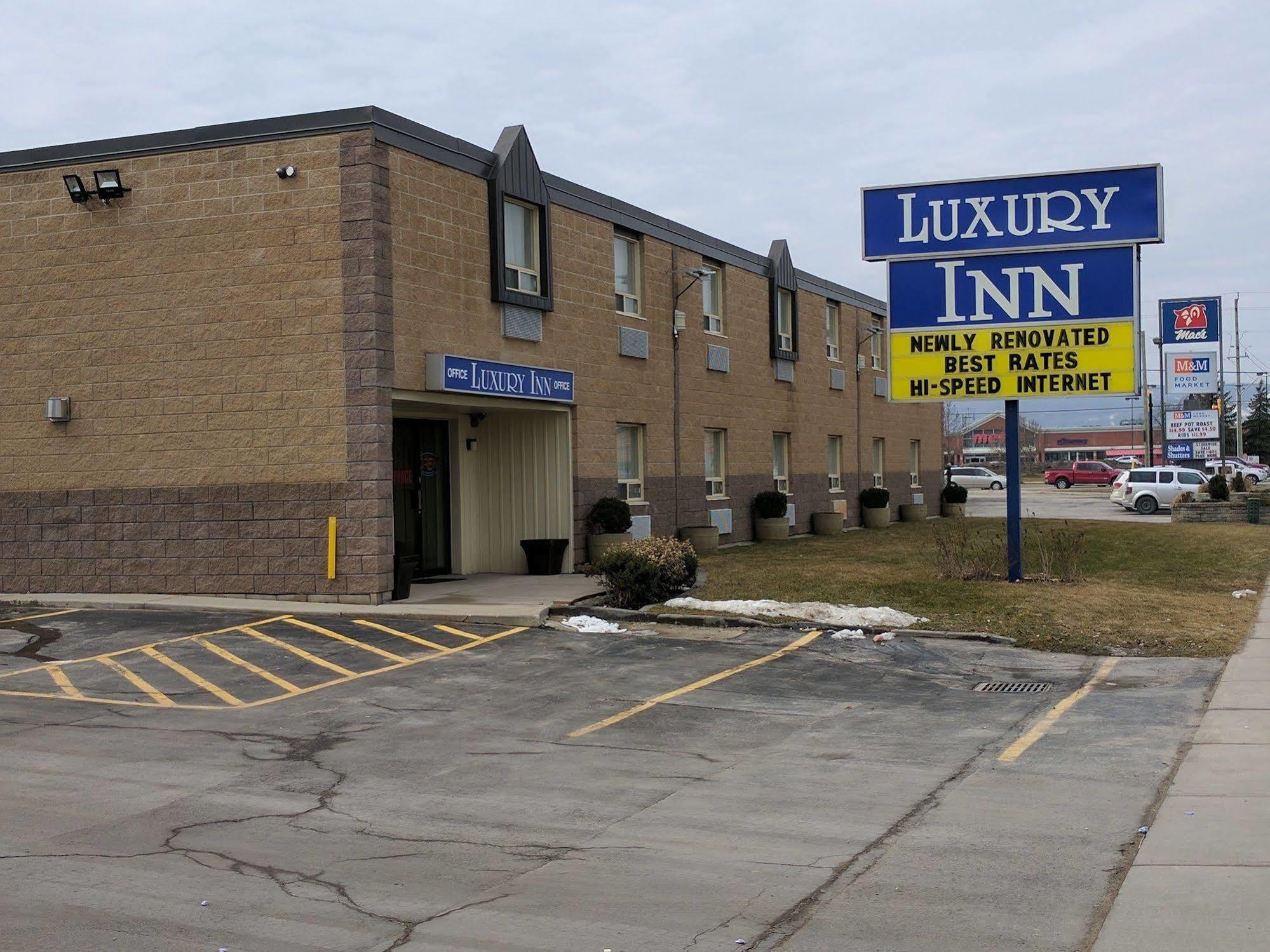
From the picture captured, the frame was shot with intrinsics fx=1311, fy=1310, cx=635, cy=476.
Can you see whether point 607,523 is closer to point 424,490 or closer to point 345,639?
point 424,490

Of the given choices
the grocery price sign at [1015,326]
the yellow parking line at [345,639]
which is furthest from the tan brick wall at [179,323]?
the grocery price sign at [1015,326]

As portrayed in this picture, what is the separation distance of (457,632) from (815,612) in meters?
4.33

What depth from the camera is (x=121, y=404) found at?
1819 cm

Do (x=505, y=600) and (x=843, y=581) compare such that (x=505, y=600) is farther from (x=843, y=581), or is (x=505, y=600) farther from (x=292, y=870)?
(x=292, y=870)

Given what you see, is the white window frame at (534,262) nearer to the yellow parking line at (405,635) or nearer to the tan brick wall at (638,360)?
the tan brick wall at (638,360)

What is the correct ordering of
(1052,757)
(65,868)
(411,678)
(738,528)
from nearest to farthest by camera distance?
(65,868) < (1052,757) < (411,678) < (738,528)

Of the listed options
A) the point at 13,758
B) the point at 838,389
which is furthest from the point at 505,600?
the point at 838,389

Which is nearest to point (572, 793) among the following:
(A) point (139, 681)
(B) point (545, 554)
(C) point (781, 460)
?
(A) point (139, 681)

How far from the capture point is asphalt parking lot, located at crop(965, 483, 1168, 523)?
146 ft

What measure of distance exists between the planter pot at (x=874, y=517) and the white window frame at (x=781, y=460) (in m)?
5.15

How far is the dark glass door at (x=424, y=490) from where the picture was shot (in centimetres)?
2081

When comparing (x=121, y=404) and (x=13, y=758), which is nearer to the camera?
(x=13, y=758)

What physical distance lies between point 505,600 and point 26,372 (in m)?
7.72

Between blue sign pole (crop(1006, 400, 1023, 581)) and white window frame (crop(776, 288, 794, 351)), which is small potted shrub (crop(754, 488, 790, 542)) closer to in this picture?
white window frame (crop(776, 288, 794, 351))
